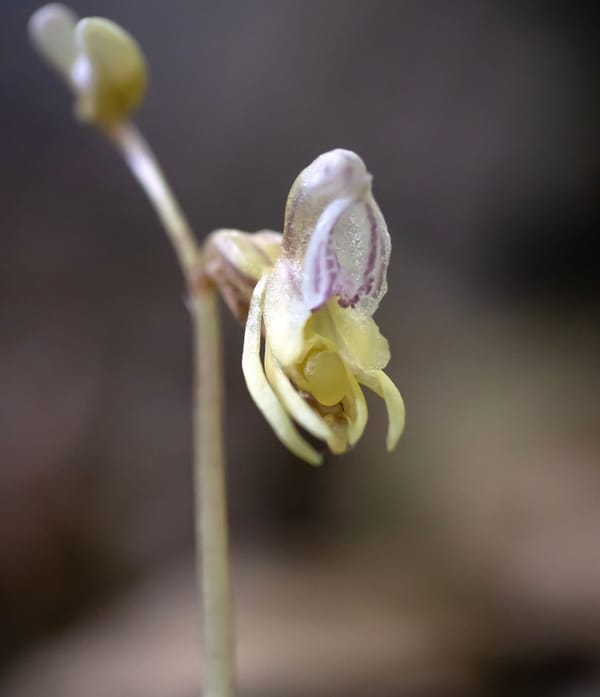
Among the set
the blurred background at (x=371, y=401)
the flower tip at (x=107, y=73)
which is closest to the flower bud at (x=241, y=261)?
the flower tip at (x=107, y=73)

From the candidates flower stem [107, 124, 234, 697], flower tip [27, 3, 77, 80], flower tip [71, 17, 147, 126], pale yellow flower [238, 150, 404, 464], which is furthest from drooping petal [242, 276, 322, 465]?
flower tip [27, 3, 77, 80]

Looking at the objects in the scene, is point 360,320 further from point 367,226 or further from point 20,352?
point 20,352

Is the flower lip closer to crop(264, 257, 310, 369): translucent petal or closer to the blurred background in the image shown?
crop(264, 257, 310, 369): translucent petal

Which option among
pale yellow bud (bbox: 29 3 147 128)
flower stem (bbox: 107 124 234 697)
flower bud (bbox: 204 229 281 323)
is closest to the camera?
flower bud (bbox: 204 229 281 323)

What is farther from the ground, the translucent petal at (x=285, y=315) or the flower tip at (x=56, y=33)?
the flower tip at (x=56, y=33)

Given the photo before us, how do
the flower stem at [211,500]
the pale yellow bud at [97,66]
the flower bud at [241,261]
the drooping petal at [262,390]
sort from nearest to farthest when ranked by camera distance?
the drooping petal at [262,390], the flower bud at [241,261], the flower stem at [211,500], the pale yellow bud at [97,66]

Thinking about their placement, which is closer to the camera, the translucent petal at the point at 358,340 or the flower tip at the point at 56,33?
the translucent petal at the point at 358,340

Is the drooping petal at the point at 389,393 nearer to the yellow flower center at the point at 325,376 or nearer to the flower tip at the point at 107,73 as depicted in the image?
the yellow flower center at the point at 325,376

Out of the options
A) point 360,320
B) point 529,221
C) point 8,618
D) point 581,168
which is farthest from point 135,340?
point 360,320
